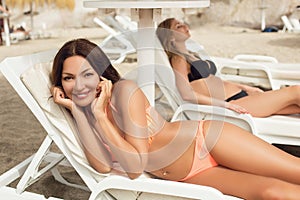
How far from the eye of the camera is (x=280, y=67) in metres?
3.44

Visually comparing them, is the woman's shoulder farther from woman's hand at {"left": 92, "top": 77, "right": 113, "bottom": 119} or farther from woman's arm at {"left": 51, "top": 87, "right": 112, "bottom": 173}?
woman's arm at {"left": 51, "top": 87, "right": 112, "bottom": 173}

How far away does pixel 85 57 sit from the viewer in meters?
1.74

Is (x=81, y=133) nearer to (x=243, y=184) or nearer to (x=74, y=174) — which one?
(x=243, y=184)

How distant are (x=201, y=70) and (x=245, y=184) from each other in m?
1.38

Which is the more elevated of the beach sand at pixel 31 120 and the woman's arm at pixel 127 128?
the woman's arm at pixel 127 128

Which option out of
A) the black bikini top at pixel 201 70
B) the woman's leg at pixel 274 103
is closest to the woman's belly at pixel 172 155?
the woman's leg at pixel 274 103

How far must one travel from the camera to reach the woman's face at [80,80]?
1712 millimetres

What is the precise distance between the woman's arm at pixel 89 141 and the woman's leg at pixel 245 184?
340mm

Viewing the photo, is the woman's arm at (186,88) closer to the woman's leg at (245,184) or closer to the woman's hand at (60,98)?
the woman's leg at (245,184)

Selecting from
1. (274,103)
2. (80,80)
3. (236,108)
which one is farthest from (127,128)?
(274,103)

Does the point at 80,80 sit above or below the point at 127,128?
above

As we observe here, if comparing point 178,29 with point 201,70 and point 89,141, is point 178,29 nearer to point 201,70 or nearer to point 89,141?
point 201,70

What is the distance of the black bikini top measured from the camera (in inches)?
112

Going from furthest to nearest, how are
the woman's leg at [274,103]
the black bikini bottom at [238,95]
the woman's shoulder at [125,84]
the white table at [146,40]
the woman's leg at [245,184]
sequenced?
the black bikini bottom at [238,95] → the woman's leg at [274,103] → the white table at [146,40] → the woman's shoulder at [125,84] → the woman's leg at [245,184]
